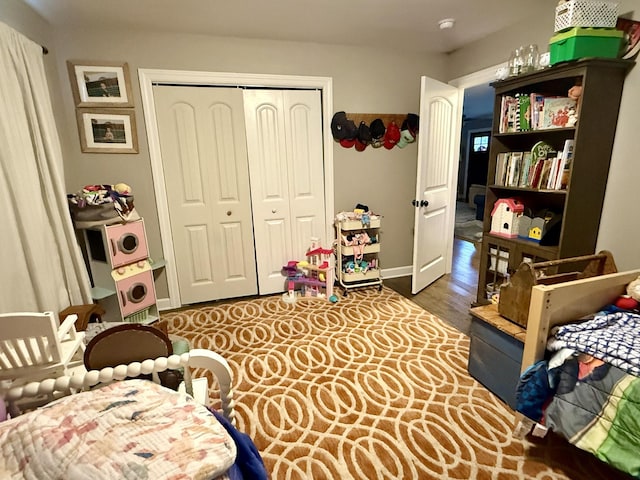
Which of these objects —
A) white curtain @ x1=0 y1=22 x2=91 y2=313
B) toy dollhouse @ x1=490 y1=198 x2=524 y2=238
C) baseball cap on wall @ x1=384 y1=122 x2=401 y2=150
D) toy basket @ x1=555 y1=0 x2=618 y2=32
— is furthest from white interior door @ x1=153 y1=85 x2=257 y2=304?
toy basket @ x1=555 y1=0 x2=618 y2=32

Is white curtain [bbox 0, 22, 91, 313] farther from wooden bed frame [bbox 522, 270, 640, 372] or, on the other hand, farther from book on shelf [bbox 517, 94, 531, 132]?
book on shelf [bbox 517, 94, 531, 132]

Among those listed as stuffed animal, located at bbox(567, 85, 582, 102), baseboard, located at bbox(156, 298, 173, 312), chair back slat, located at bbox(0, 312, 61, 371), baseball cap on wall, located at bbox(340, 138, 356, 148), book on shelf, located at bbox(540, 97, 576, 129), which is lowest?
baseboard, located at bbox(156, 298, 173, 312)

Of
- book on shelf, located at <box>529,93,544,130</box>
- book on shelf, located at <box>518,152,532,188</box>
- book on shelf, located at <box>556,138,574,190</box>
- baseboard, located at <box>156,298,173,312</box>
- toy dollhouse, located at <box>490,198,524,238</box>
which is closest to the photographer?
book on shelf, located at <box>556,138,574,190</box>

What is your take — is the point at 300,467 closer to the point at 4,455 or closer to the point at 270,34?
the point at 4,455

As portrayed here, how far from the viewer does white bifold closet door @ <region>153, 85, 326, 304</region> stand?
112 inches

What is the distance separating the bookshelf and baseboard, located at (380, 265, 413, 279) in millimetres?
1242

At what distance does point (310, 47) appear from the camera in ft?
9.73

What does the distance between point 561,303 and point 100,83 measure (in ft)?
10.8

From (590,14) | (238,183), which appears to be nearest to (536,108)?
(590,14)

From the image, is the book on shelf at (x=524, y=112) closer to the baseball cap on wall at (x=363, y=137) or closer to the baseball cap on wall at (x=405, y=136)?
the baseball cap on wall at (x=405, y=136)

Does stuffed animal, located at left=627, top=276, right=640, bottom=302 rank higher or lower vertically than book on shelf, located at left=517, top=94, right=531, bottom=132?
lower

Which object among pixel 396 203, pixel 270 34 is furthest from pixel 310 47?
pixel 396 203

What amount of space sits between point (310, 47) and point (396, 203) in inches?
66.4

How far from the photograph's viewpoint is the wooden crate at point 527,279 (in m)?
1.69
